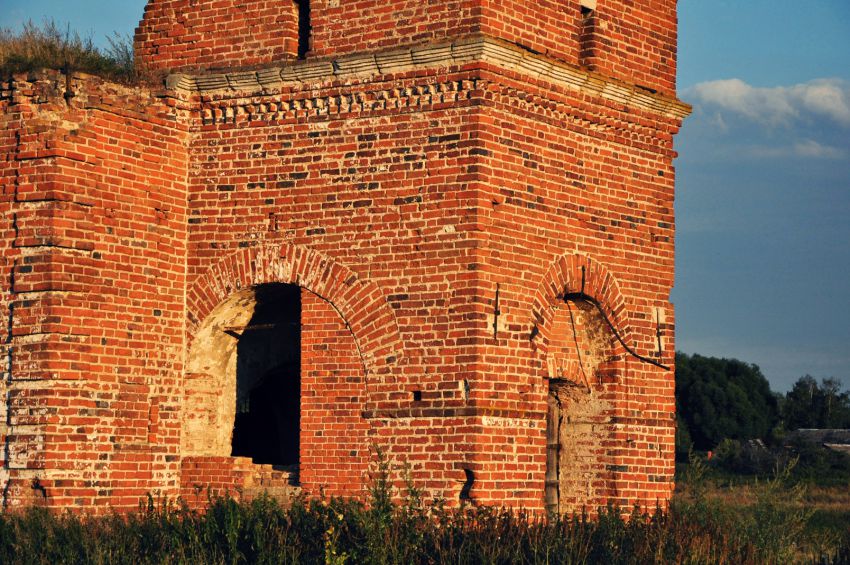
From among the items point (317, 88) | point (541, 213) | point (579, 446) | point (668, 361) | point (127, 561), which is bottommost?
point (127, 561)

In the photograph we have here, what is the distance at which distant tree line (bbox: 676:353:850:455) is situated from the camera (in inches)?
2015

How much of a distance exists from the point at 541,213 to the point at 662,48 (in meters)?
3.01

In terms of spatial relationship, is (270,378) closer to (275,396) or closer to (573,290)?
(275,396)

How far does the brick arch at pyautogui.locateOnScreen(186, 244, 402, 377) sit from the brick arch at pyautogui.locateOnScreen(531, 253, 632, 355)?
4.91ft

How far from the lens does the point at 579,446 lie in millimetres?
14672

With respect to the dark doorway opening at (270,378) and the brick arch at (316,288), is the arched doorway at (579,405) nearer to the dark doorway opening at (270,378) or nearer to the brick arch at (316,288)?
the brick arch at (316,288)

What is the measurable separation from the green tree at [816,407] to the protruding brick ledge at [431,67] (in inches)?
1686

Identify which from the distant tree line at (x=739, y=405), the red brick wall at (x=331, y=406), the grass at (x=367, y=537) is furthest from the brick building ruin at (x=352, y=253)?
the distant tree line at (x=739, y=405)

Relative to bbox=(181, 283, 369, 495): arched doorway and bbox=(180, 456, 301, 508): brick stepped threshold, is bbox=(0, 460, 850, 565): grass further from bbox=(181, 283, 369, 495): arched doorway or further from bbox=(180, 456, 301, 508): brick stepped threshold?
bbox=(180, 456, 301, 508): brick stepped threshold

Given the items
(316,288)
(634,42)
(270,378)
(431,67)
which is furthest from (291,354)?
(634,42)

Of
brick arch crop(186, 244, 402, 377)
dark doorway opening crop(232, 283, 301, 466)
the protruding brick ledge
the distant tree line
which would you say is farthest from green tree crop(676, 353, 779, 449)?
brick arch crop(186, 244, 402, 377)

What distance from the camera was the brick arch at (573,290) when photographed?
1351 centimetres

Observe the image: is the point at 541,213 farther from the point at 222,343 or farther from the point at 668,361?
the point at 222,343

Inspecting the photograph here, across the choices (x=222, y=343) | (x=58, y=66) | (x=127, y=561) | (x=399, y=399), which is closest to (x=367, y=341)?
(x=399, y=399)
